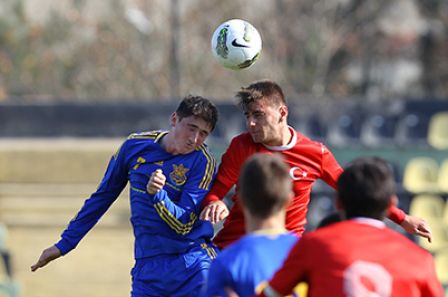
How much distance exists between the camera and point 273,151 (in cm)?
577

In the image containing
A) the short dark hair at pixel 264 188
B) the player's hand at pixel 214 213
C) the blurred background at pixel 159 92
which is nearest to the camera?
the short dark hair at pixel 264 188

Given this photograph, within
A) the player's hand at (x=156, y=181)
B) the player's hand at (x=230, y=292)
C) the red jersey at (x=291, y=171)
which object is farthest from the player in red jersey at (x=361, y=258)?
the red jersey at (x=291, y=171)

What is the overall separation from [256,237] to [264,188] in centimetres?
21

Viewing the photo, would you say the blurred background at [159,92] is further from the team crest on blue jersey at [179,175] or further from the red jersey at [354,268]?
the red jersey at [354,268]

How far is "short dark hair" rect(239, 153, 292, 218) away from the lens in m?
3.95

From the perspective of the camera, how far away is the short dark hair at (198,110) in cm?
556

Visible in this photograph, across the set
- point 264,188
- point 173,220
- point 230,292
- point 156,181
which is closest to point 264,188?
point 264,188

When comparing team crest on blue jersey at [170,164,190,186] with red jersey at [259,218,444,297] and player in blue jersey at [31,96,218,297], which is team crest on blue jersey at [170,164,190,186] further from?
red jersey at [259,218,444,297]

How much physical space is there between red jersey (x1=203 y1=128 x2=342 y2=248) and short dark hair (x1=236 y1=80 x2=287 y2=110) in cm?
25

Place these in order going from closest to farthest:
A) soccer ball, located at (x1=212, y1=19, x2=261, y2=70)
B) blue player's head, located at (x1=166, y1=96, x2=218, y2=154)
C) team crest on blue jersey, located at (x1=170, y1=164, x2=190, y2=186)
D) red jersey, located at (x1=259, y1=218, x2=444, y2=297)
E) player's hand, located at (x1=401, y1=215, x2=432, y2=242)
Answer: red jersey, located at (x1=259, y1=218, x2=444, y2=297), player's hand, located at (x1=401, y1=215, x2=432, y2=242), blue player's head, located at (x1=166, y1=96, x2=218, y2=154), team crest on blue jersey, located at (x1=170, y1=164, x2=190, y2=186), soccer ball, located at (x1=212, y1=19, x2=261, y2=70)

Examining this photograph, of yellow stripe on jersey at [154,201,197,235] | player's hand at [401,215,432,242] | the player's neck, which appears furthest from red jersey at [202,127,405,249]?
the player's neck

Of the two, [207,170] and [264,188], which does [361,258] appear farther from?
[207,170]

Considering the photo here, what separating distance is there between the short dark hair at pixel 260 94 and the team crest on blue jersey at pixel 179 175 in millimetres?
484

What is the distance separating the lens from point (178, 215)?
5.54m
